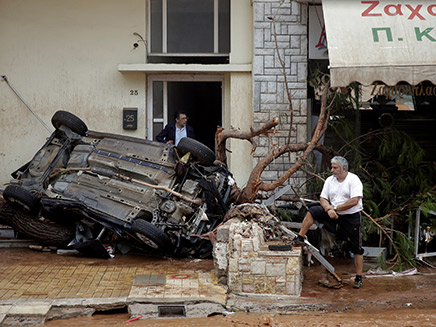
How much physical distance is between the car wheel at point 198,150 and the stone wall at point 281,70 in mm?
2159

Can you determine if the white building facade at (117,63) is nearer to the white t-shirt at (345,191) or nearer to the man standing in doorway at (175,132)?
the man standing in doorway at (175,132)

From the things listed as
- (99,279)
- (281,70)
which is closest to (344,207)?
(99,279)

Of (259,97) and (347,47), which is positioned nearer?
(347,47)

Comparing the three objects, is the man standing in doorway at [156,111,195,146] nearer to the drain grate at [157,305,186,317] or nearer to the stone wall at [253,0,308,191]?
the stone wall at [253,0,308,191]

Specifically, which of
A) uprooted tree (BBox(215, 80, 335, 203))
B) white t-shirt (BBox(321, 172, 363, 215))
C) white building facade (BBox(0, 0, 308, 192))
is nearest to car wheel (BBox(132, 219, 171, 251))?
uprooted tree (BBox(215, 80, 335, 203))

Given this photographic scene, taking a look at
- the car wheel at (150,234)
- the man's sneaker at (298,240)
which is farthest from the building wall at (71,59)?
the man's sneaker at (298,240)

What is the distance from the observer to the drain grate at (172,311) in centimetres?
820

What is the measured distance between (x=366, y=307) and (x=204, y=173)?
363cm

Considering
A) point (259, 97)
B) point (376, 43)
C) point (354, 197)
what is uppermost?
point (376, 43)

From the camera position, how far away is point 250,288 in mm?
8836

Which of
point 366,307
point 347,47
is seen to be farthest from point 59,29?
point 366,307

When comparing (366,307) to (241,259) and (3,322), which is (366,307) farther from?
(3,322)

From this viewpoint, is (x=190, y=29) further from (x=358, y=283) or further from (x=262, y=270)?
(x=358, y=283)

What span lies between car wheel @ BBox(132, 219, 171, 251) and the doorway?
3.64m
